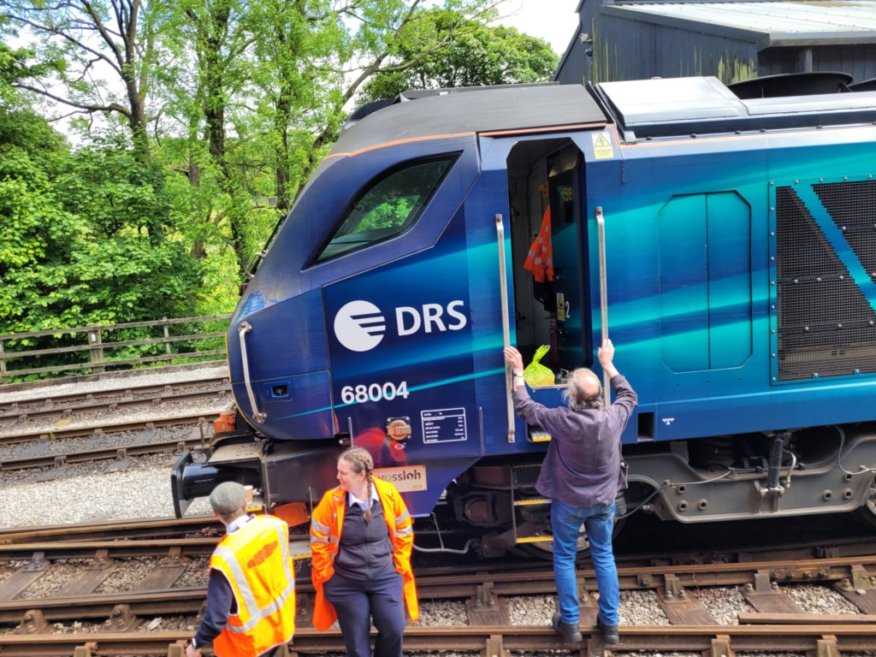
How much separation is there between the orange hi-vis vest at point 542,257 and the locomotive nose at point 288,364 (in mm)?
1652

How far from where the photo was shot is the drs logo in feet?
14.1

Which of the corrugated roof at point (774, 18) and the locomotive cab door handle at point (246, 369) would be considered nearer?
the locomotive cab door handle at point (246, 369)

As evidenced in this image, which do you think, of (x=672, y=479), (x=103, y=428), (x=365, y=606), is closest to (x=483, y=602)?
(x=365, y=606)

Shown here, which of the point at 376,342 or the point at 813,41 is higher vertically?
the point at 813,41

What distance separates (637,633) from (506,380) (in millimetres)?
1809

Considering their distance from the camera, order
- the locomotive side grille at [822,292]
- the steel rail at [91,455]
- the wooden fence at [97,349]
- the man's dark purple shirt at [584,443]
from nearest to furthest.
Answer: the man's dark purple shirt at [584,443], the locomotive side grille at [822,292], the steel rail at [91,455], the wooden fence at [97,349]

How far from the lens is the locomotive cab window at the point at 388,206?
14.2ft

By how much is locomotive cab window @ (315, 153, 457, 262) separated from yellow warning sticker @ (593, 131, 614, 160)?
91 cm

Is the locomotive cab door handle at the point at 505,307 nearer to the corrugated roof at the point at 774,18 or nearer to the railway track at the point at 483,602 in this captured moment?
the railway track at the point at 483,602

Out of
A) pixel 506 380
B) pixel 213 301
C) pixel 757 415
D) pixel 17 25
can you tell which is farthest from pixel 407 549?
pixel 17 25

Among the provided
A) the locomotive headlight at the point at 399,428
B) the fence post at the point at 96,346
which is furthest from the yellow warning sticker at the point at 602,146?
the fence post at the point at 96,346

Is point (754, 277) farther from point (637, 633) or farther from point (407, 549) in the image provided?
point (407, 549)

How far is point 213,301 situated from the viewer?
19203mm

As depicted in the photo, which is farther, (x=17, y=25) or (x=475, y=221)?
(x=17, y=25)
